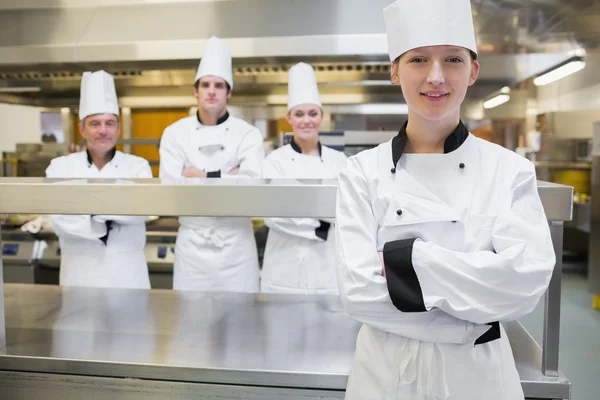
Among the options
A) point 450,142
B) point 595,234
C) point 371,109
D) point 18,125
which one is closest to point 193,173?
point 450,142

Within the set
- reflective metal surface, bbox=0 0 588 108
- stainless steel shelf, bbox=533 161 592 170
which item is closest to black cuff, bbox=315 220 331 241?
reflective metal surface, bbox=0 0 588 108

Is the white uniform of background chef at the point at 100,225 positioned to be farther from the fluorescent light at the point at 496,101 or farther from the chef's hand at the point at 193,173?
the fluorescent light at the point at 496,101

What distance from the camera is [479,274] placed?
2.67 feet

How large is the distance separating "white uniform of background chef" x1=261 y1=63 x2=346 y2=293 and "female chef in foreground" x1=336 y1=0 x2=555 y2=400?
1240mm

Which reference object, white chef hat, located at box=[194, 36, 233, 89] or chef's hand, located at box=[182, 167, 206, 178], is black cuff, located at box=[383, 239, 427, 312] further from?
white chef hat, located at box=[194, 36, 233, 89]

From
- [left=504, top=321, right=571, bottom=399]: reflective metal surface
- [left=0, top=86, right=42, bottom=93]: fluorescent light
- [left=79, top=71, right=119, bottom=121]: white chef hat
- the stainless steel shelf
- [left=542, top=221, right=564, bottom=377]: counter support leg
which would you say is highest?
[left=0, top=86, right=42, bottom=93]: fluorescent light

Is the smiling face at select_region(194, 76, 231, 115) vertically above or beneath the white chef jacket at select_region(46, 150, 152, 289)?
above

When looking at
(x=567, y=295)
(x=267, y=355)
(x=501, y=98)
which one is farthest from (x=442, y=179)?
(x=501, y=98)

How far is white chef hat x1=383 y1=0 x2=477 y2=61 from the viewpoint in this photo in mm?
869

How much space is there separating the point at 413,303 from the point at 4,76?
416 centimetres

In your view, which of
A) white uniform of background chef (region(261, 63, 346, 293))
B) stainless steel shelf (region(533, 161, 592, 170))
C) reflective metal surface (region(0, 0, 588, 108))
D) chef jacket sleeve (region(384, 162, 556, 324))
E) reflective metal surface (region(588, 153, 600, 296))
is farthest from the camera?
stainless steel shelf (region(533, 161, 592, 170))

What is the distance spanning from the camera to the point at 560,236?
3.53 feet

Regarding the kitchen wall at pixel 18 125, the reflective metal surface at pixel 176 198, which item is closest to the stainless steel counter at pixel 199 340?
the reflective metal surface at pixel 176 198

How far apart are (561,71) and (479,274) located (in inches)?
190
